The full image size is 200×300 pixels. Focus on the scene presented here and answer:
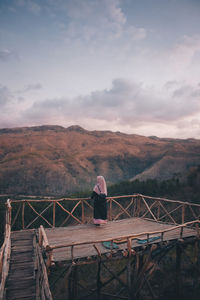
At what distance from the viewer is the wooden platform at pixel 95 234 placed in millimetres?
7746

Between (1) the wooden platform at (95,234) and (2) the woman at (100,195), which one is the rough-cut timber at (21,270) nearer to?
(1) the wooden platform at (95,234)

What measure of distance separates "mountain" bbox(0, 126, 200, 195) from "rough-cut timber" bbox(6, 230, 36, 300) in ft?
180

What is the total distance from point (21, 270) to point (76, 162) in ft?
307

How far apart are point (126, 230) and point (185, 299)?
5.06 m

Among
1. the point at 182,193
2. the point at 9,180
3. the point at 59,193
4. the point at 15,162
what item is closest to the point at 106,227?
the point at 182,193

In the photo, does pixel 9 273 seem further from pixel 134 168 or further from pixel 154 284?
pixel 134 168

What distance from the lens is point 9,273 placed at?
731cm

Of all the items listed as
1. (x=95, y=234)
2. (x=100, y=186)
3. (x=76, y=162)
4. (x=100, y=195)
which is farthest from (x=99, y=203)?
(x=76, y=162)

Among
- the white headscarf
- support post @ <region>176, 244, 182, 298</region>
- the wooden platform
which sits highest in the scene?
the white headscarf

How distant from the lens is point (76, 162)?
331 ft

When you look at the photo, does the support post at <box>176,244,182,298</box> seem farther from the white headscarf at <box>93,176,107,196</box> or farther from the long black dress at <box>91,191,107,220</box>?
the white headscarf at <box>93,176,107,196</box>

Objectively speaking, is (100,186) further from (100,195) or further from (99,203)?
(99,203)

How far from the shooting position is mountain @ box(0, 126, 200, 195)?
3270 inches

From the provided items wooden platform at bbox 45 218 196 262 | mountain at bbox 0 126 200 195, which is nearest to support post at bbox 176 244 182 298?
wooden platform at bbox 45 218 196 262
